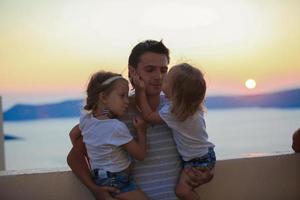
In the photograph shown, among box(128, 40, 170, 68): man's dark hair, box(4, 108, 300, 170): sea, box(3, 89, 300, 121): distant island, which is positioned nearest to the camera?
box(128, 40, 170, 68): man's dark hair

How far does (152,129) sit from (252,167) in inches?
32.3

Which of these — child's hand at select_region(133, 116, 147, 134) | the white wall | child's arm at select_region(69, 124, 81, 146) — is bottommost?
the white wall

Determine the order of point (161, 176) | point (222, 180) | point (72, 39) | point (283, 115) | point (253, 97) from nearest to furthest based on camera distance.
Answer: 1. point (161, 176)
2. point (222, 180)
3. point (72, 39)
4. point (253, 97)
5. point (283, 115)

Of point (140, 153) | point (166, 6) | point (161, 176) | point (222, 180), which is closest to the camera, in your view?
point (140, 153)

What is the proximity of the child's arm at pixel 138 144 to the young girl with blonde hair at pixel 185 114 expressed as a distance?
0.06 meters

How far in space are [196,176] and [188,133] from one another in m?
0.19

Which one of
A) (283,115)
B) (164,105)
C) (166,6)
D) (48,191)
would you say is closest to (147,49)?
(164,105)

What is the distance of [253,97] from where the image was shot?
18.1 meters

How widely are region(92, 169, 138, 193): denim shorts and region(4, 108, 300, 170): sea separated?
27.7ft

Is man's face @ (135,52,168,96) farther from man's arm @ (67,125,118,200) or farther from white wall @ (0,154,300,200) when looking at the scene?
white wall @ (0,154,300,200)

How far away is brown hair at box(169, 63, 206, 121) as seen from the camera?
1987 mm

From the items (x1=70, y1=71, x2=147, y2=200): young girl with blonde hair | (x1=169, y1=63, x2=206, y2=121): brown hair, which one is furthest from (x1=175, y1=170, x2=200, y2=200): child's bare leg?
(x1=169, y1=63, x2=206, y2=121): brown hair

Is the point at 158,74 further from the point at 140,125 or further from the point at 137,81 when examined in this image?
the point at 140,125

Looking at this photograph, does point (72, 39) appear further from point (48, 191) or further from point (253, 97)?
point (48, 191)
